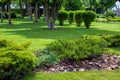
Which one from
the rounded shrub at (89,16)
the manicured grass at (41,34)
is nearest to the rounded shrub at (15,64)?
the manicured grass at (41,34)

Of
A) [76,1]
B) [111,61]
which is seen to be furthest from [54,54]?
[76,1]

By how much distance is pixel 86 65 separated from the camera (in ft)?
25.9

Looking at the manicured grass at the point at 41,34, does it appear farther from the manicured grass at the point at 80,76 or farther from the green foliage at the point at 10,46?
the manicured grass at the point at 80,76

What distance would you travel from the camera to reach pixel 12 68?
621cm

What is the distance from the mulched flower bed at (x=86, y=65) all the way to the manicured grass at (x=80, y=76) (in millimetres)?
361

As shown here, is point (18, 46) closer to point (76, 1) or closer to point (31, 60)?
point (31, 60)

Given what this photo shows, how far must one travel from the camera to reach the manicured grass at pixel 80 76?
6.83m

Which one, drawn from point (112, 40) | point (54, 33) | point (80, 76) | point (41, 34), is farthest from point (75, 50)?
point (54, 33)

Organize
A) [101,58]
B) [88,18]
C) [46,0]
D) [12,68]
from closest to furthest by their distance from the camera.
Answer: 1. [12,68]
2. [101,58]
3. [46,0]
4. [88,18]

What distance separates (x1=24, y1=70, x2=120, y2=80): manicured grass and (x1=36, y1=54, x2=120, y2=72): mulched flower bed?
0.36 meters

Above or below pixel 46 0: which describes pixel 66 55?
below

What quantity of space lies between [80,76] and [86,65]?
3.17 feet

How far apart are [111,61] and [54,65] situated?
1.64 metres

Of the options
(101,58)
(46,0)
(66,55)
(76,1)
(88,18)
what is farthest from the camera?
(76,1)
